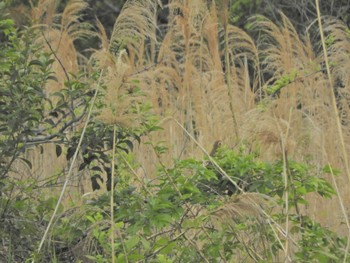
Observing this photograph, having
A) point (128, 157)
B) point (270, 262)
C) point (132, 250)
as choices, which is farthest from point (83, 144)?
point (270, 262)

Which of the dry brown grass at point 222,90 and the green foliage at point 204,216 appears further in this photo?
the dry brown grass at point 222,90

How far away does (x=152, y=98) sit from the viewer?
22.9 feet

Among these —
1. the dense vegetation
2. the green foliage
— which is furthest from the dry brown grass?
the green foliage

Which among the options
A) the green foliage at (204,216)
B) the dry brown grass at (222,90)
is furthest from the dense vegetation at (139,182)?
the dry brown grass at (222,90)

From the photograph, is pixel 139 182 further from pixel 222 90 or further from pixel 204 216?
pixel 222 90

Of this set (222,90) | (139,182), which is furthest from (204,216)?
(222,90)

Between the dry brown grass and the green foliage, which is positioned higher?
the dry brown grass

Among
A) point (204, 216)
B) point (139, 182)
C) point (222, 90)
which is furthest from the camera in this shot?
point (222, 90)

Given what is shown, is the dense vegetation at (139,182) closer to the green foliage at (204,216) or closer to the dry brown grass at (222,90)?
the green foliage at (204,216)

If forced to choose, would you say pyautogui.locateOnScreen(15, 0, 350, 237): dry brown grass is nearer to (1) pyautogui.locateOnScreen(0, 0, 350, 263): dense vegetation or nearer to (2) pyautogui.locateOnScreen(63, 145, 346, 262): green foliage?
(1) pyautogui.locateOnScreen(0, 0, 350, 263): dense vegetation

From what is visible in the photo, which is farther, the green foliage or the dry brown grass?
the dry brown grass

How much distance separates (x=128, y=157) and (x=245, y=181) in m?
0.72

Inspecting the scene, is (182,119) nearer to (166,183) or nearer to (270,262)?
(166,183)

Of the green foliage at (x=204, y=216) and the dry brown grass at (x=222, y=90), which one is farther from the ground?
the dry brown grass at (x=222, y=90)
